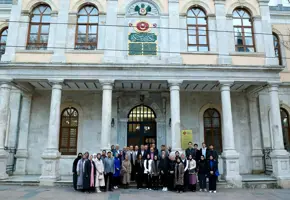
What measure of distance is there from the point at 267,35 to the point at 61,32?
11.3 meters

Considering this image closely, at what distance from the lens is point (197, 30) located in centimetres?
1471

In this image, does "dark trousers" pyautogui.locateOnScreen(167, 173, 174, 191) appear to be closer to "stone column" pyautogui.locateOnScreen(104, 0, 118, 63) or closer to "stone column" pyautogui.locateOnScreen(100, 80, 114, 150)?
"stone column" pyautogui.locateOnScreen(100, 80, 114, 150)

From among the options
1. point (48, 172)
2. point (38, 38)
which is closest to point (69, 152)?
point (48, 172)

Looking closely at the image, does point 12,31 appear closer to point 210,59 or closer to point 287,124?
point 210,59

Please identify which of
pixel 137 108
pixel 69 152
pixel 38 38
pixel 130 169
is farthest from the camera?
pixel 137 108

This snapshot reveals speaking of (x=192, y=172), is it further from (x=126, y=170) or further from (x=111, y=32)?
(x=111, y=32)

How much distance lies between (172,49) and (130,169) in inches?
261

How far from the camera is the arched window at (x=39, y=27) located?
14.3 m

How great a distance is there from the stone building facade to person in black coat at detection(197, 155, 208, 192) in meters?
1.64

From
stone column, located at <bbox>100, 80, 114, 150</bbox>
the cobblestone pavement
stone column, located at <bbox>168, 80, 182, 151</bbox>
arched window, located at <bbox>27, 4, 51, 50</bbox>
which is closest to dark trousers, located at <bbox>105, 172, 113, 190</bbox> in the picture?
the cobblestone pavement

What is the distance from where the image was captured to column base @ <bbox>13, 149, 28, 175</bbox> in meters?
14.8

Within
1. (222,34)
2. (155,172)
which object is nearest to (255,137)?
(222,34)

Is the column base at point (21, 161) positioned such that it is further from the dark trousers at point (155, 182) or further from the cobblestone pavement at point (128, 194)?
the dark trousers at point (155, 182)

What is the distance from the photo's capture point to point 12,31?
46.0 feet
